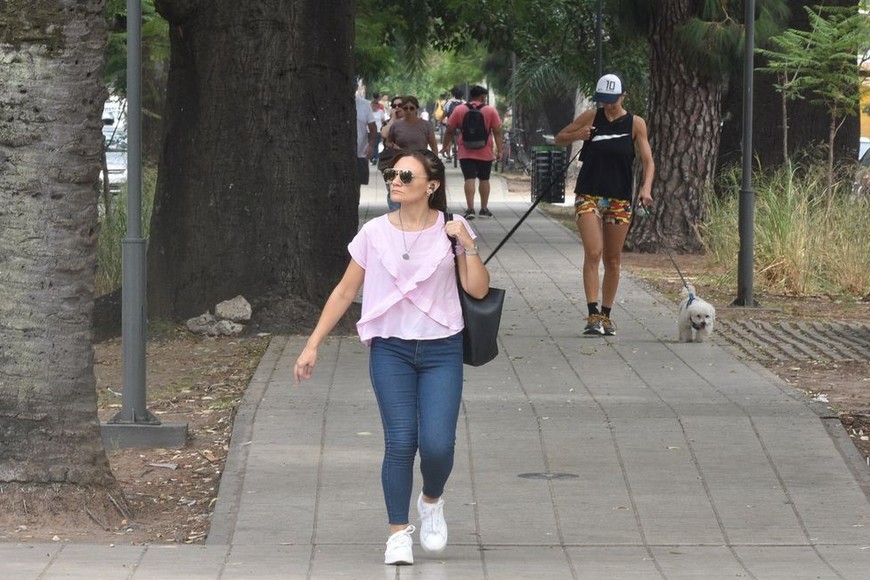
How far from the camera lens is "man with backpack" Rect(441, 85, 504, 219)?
23078mm

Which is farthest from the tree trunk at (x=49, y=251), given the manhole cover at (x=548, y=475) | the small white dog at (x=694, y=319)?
the small white dog at (x=694, y=319)

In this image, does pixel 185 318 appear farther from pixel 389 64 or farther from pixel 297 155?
pixel 389 64

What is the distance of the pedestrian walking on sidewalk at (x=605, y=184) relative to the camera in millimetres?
11852

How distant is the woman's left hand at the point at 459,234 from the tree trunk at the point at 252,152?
5.82 metres

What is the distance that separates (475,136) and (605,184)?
455 inches

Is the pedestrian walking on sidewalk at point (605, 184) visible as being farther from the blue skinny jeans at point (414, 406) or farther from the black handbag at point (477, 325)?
the blue skinny jeans at point (414, 406)

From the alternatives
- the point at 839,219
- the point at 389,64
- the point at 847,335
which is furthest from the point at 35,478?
the point at 389,64

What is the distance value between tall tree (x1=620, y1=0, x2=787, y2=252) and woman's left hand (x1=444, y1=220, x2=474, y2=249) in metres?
12.7

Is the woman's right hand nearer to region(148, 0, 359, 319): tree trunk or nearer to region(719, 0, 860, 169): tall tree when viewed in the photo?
region(148, 0, 359, 319): tree trunk

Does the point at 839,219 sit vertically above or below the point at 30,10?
below

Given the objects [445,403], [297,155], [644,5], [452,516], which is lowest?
[452,516]

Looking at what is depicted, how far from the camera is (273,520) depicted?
6.90 metres

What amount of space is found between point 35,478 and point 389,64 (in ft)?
54.7

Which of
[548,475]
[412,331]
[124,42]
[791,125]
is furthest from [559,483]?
[791,125]
